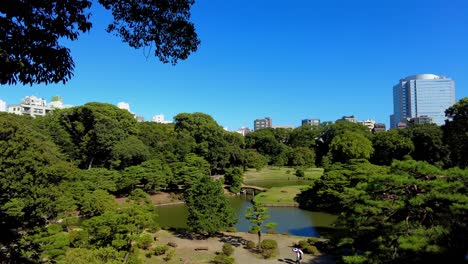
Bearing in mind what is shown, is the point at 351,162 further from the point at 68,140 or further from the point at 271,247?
the point at 68,140

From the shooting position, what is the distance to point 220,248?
16.0 meters

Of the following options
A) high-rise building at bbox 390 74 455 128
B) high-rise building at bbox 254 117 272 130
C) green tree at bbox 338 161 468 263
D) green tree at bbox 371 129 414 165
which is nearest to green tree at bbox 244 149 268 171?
green tree at bbox 371 129 414 165

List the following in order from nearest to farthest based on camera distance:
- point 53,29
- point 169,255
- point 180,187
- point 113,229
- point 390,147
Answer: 1. point 53,29
2. point 113,229
3. point 169,255
4. point 180,187
5. point 390,147

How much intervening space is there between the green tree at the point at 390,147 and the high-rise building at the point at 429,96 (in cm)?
8128

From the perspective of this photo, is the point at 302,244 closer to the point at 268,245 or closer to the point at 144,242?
the point at 268,245

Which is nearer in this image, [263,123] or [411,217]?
[411,217]

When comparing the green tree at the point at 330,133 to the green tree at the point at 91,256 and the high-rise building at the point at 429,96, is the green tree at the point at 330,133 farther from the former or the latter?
the high-rise building at the point at 429,96

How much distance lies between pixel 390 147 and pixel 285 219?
27.7 m

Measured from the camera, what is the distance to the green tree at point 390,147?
141 feet

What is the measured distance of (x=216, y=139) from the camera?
40000 mm

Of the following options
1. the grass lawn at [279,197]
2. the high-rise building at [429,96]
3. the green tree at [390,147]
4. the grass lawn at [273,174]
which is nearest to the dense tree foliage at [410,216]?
the grass lawn at [279,197]

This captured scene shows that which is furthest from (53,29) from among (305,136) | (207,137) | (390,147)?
(305,136)

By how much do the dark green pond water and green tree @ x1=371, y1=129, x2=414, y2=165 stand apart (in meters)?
24.4

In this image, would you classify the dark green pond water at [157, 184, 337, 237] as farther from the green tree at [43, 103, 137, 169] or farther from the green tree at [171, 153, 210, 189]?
the green tree at [43, 103, 137, 169]
